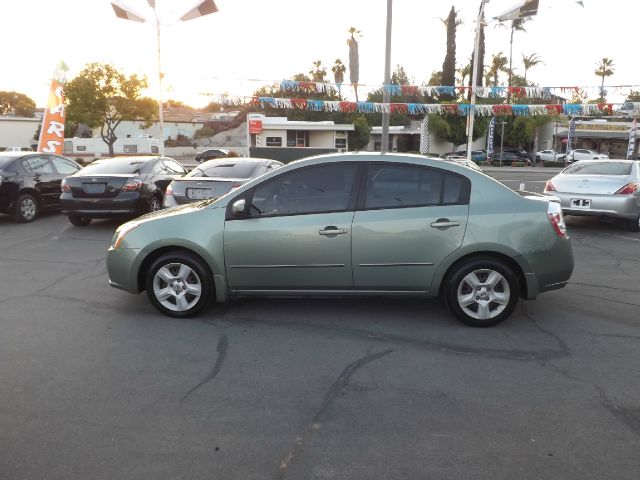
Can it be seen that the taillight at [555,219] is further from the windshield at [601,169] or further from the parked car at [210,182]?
the windshield at [601,169]

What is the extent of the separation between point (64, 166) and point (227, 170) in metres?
5.02

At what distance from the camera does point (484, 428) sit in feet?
10.8

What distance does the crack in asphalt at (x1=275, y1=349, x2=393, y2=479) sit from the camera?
9.62 ft

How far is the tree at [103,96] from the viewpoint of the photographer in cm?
3600

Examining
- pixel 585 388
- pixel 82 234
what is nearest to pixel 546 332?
pixel 585 388

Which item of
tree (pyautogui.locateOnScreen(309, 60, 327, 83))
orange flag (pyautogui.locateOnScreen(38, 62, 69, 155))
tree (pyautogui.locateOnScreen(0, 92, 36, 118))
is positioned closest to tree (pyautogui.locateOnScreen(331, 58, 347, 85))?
tree (pyautogui.locateOnScreen(309, 60, 327, 83))

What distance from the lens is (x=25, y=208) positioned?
11.1 metres

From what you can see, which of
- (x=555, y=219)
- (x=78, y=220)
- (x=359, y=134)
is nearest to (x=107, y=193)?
(x=78, y=220)

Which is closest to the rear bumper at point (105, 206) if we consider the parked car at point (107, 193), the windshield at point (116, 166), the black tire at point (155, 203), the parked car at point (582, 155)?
the parked car at point (107, 193)

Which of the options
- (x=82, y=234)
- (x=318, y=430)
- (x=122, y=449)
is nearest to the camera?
(x=122, y=449)

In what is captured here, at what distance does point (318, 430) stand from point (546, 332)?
2744 mm

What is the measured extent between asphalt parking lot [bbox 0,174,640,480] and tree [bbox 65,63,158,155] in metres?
34.0

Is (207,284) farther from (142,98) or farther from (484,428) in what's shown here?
(142,98)

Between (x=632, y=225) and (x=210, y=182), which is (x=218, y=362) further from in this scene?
(x=632, y=225)
